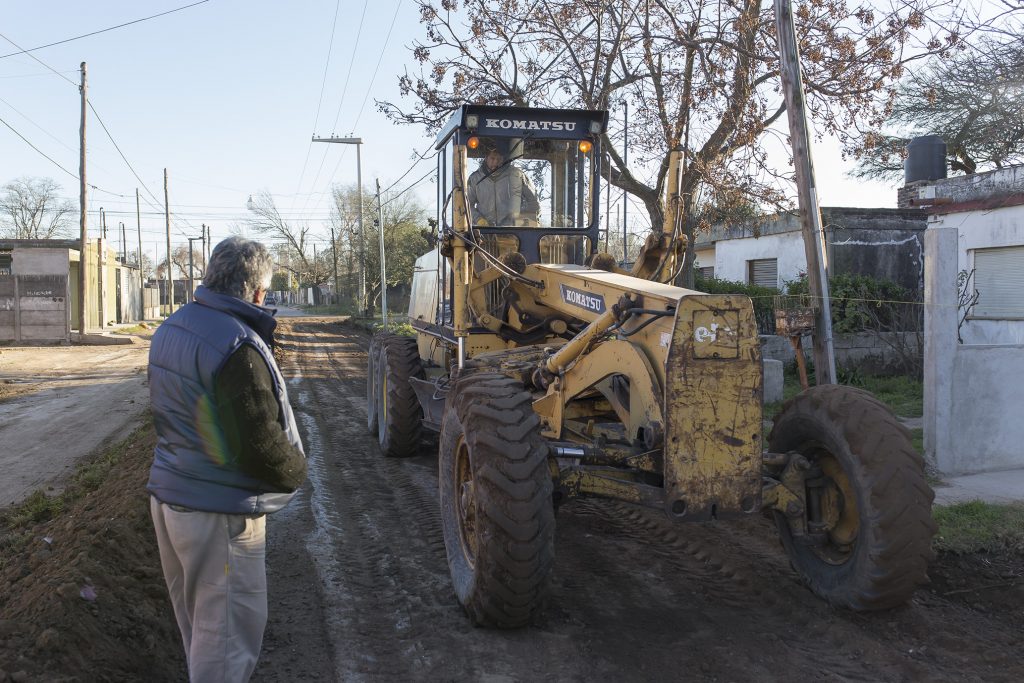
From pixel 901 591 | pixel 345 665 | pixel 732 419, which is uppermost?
pixel 732 419

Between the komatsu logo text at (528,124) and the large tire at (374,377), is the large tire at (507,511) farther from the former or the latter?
the large tire at (374,377)

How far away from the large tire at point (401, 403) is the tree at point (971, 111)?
22.6 ft

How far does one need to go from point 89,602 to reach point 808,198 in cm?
709

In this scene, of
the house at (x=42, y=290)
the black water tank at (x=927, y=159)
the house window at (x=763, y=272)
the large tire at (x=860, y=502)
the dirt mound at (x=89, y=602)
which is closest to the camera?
the dirt mound at (x=89, y=602)

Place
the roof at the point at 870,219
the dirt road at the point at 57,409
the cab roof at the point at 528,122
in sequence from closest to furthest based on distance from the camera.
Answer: the cab roof at the point at 528,122
the dirt road at the point at 57,409
the roof at the point at 870,219

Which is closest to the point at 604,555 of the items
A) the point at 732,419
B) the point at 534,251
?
the point at 732,419

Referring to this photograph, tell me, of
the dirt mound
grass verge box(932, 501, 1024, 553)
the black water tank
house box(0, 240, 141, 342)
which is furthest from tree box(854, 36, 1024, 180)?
house box(0, 240, 141, 342)

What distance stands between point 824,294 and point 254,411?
6.57m

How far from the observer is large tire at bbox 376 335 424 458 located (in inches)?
360

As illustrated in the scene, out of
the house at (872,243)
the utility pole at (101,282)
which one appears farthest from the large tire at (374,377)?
the utility pole at (101,282)

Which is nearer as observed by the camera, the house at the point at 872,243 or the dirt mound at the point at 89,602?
the dirt mound at the point at 89,602

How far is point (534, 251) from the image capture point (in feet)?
26.1

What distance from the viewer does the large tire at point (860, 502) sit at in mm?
4625

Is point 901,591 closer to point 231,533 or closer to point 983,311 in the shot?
point 231,533
